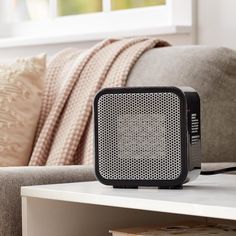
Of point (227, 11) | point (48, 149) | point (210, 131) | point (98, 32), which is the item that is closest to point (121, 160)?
point (210, 131)

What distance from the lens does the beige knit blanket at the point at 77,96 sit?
2.15m

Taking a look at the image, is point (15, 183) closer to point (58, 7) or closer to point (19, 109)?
point (19, 109)

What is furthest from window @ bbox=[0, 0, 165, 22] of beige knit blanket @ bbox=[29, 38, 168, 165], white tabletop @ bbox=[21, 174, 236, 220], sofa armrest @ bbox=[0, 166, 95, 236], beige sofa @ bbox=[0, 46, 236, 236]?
white tabletop @ bbox=[21, 174, 236, 220]

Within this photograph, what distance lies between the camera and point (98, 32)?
8.98 feet

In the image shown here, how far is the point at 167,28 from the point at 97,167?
1.02 meters

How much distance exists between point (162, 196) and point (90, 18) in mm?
1680

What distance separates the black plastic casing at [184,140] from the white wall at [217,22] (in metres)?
0.80

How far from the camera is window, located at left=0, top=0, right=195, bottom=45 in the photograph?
2535 millimetres

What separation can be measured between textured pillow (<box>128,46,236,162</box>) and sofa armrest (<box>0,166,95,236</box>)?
18.3 inches

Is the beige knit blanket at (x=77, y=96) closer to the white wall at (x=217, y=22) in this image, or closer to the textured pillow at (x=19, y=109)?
the textured pillow at (x=19, y=109)

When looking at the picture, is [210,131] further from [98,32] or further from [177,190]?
[98,32]

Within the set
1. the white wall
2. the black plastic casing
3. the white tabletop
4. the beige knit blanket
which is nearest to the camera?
the white tabletop

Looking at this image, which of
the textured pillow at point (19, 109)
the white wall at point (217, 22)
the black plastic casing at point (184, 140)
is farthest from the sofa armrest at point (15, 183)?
the white wall at point (217, 22)

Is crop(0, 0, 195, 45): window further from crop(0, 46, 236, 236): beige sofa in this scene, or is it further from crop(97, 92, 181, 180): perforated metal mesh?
crop(97, 92, 181, 180): perforated metal mesh
